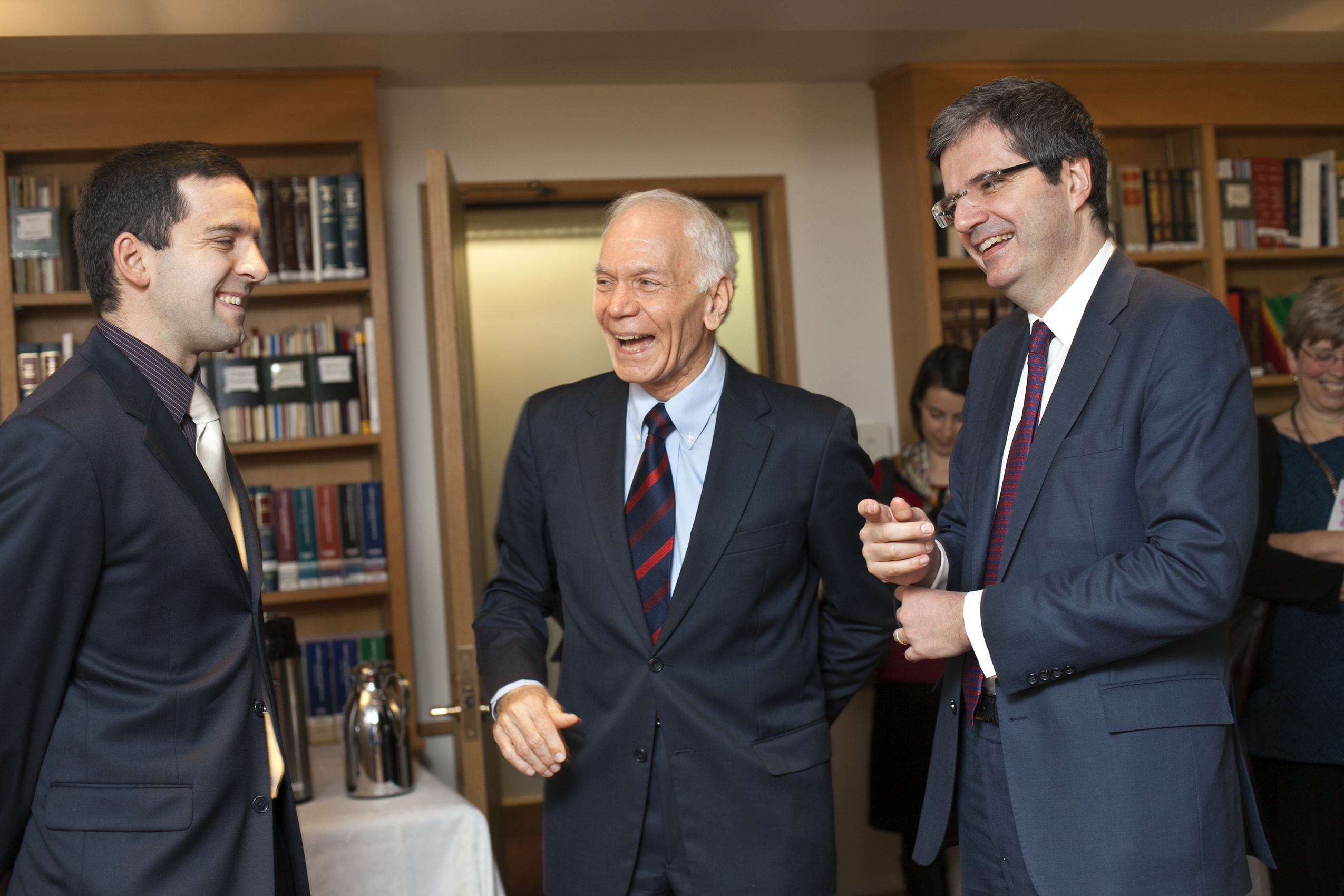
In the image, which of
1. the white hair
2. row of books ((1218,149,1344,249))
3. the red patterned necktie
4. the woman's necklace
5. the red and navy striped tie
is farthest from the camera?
row of books ((1218,149,1344,249))

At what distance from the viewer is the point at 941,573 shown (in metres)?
1.74

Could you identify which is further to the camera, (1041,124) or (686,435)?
(686,435)

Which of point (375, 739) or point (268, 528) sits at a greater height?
point (268, 528)

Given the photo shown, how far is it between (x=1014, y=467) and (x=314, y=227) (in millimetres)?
2797

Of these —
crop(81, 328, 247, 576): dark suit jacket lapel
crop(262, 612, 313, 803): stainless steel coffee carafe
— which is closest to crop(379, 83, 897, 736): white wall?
crop(262, 612, 313, 803): stainless steel coffee carafe

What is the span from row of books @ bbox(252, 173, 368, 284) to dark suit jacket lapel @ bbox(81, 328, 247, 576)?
2107mm

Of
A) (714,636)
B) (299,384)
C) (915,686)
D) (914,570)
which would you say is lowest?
(915,686)

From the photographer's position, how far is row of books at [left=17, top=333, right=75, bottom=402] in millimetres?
3518

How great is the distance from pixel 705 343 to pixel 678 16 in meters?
1.66

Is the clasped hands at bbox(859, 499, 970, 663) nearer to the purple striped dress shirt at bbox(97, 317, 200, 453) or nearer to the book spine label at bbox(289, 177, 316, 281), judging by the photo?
the purple striped dress shirt at bbox(97, 317, 200, 453)

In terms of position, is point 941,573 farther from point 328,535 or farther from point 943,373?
point 328,535

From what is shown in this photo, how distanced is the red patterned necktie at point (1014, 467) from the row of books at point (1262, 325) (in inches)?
121

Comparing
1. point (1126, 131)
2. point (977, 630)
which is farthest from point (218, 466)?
point (1126, 131)

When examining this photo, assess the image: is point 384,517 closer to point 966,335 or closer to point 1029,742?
point 966,335
